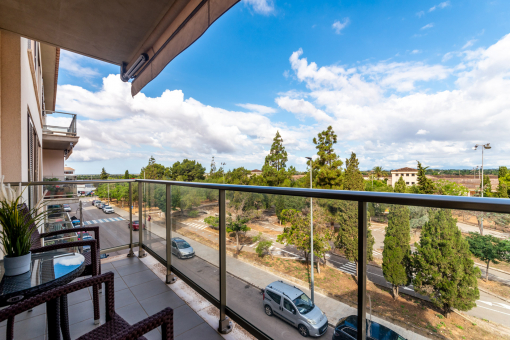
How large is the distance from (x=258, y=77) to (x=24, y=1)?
64.0 meters

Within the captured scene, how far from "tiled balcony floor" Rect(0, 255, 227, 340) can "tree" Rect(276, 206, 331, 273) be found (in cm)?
112

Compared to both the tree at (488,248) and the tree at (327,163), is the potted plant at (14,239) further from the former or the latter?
the tree at (327,163)

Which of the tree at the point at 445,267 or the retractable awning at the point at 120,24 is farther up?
the retractable awning at the point at 120,24

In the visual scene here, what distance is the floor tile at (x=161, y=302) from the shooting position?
2096 mm

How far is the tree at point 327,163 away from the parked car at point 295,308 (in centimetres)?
2462

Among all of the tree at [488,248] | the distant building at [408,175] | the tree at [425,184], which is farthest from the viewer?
the distant building at [408,175]

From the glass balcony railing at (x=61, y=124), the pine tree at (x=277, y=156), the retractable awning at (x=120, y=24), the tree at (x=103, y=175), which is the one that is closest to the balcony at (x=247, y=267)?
the retractable awning at (x=120, y=24)

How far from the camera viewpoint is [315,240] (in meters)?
1.20

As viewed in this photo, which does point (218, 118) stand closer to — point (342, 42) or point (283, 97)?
point (283, 97)

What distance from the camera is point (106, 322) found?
1.13 metres

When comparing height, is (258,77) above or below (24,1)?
above

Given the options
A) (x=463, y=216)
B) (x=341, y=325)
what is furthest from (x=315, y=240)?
(x=463, y=216)

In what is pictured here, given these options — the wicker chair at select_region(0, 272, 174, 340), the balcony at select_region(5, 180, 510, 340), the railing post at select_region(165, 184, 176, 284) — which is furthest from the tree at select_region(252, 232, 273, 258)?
the railing post at select_region(165, 184, 176, 284)

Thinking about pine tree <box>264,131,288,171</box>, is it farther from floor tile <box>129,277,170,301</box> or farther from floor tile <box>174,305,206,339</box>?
floor tile <box>174,305,206,339</box>
